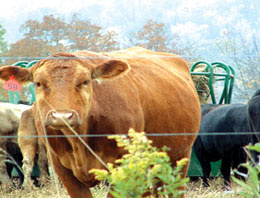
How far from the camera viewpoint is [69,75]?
4172 millimetres

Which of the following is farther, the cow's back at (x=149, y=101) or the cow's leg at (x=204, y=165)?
the cow's leg at (x=204, y=165)

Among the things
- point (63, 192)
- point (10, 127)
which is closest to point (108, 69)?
point (63, 192)

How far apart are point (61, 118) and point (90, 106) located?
0.58m

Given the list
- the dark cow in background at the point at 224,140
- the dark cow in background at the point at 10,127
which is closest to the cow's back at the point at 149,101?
the dark cow in background at the point at 224,140

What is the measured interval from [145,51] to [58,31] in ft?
77.1

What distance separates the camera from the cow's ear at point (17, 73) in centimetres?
452

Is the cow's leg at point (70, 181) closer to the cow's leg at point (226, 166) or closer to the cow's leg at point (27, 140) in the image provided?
the cow's leg at point (27, 140)

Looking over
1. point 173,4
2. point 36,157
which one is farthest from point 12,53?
point 173,4

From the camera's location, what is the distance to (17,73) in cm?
452

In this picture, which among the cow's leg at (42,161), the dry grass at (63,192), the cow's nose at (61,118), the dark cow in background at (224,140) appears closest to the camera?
the cow's nose at (61,118)

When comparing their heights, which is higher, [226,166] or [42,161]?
[226,166]

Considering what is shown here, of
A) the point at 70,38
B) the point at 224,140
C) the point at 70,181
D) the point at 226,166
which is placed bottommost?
the point at 70,38

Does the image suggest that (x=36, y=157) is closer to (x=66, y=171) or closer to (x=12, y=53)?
(x=66, y=171)

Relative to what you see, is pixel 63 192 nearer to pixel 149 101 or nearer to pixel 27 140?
pixel 149 101
